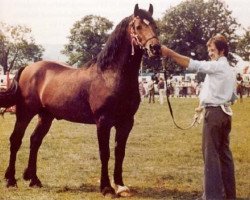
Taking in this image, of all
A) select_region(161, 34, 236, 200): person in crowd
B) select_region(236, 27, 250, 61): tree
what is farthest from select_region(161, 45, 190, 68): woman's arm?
select_region(236, 27, 250, 61): tree

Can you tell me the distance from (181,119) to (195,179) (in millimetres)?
8594

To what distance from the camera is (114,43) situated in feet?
19.8

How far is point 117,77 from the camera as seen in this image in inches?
239

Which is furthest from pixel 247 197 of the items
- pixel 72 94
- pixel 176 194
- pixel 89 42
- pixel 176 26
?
pixel 176 26

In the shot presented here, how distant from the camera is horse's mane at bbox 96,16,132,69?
5.98m

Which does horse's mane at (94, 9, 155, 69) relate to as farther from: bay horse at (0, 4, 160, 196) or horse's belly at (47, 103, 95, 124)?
horse's belly at (47, 103, 95, 124)

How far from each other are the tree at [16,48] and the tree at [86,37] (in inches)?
25.2

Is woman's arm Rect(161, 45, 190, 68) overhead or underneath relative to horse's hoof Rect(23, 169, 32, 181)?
overhead

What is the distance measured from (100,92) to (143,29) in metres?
1.07

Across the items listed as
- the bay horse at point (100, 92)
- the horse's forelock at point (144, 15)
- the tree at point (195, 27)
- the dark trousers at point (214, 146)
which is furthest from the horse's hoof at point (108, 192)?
the tree at point (195, 27)

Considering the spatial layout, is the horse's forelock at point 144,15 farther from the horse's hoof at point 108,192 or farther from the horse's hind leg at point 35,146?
the horse's hind leg at point 35,146

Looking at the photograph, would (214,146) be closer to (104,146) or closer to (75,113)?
(104,146)

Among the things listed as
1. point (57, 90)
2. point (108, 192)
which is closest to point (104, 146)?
point (108, 192)

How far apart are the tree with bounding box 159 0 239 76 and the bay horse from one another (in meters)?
3.59
